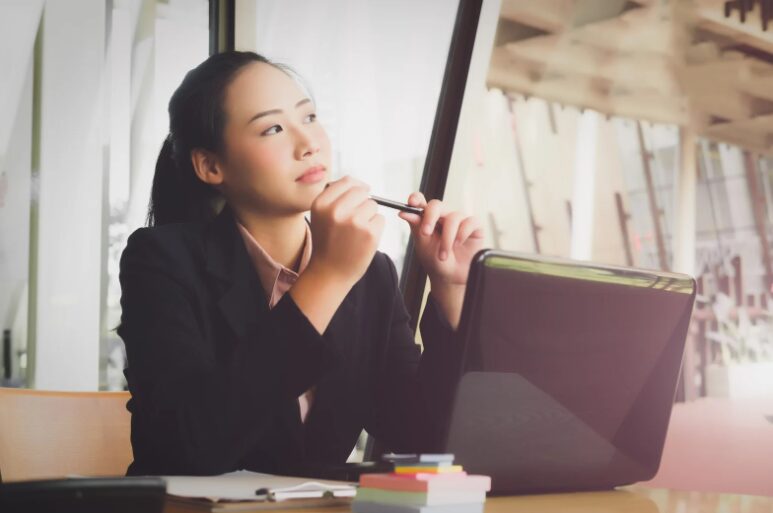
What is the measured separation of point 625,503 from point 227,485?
0.44m

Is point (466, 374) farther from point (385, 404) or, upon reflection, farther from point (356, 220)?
point (385, 404)

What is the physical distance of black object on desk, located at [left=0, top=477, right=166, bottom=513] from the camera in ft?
1.61

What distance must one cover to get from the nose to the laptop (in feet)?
1.98

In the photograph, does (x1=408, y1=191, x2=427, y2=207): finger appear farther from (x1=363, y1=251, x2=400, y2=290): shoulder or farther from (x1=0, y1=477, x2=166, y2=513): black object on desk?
(x1=0, y1=477, x2=166, y2=513): black object on desk

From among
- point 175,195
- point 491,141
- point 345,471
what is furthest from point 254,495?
point 491,141

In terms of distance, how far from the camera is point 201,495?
2.68ft

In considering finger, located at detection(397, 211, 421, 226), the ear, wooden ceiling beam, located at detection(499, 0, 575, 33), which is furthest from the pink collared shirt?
wooden ceiling beam, located at detection(499, 0, 575, 33)

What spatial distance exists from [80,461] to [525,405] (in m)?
0.98

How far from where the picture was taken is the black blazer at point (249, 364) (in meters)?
1.09

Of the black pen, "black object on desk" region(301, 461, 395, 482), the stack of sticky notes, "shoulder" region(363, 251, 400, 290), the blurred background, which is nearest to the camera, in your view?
the stack of sticky notes

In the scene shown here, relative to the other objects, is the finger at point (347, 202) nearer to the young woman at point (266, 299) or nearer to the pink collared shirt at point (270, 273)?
the young woman at point (266, 299)

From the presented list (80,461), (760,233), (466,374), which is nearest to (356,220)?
(466,374)

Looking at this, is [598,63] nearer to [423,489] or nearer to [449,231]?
[449,231]

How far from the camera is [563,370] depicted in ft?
2.96
